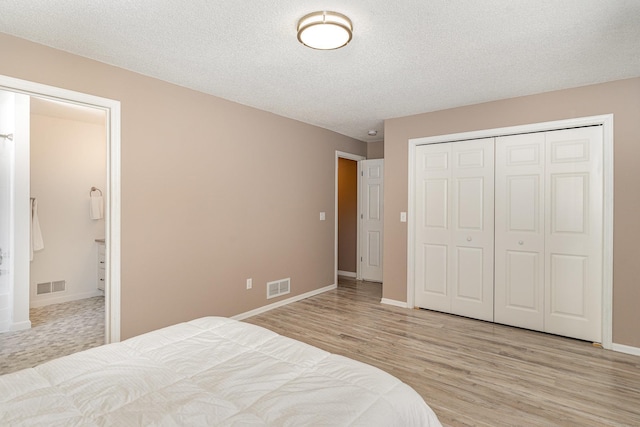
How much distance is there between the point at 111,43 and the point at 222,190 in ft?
5.38

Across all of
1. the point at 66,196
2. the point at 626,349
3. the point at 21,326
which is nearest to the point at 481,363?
the point at 626,349

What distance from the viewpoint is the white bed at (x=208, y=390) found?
1138 millimetres

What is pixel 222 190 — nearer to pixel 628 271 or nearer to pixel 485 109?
pixel 485 109

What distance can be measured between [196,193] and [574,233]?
378 centimetres

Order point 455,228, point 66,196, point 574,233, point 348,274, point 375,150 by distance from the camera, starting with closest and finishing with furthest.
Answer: point 574,233 < point 455,228 < point 66,196 < point 375,150 < point 348,274

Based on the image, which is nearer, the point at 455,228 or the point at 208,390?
the point at 208,390

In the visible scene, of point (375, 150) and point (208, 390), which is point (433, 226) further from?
point (208, 390)

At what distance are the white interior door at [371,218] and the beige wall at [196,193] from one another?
1.25 m

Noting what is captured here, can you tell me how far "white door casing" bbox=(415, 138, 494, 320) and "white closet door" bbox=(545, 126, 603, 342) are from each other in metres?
0.58

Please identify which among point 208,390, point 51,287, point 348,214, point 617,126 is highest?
point 617,126

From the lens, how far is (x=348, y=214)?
6.39 metres

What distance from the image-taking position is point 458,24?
85.5 inches

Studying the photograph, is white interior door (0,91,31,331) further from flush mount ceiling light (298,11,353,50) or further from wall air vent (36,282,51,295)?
flush mount ceiling light (298,11,353,50)

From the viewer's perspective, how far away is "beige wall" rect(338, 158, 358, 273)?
631 centimetres
